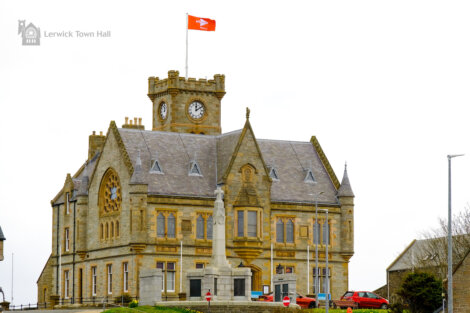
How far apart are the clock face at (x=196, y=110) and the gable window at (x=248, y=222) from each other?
759 inches

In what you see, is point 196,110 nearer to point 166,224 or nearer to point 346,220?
point 346,220

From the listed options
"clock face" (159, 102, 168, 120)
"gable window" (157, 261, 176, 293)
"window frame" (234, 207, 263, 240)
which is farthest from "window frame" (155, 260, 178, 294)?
"clock face" (159, 102, 168, 120)

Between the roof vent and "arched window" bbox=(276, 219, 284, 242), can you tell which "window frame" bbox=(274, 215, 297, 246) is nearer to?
"arched window" bbox=(276, 219, 284, 242)

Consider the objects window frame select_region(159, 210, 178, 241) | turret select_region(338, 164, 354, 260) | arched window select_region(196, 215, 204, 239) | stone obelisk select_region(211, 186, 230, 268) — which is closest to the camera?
stone obelisk select_region(211, 186, 230, 268)

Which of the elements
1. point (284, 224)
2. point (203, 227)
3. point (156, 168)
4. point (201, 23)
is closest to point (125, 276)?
point (203, 227)

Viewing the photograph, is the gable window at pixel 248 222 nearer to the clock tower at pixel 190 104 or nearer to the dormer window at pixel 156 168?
the dormer window at pixel 156 168

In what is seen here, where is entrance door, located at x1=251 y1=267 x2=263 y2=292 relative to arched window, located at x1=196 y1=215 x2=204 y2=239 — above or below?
below

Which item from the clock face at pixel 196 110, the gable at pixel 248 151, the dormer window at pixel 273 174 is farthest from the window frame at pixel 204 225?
the clock face at pixel 196 110

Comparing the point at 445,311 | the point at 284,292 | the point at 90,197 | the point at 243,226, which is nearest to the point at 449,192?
the point at 445,311

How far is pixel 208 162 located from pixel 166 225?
779 cm

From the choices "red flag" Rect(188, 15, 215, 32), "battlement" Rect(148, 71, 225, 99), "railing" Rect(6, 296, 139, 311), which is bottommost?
"railing" Rect(6, 296, 139, 311)

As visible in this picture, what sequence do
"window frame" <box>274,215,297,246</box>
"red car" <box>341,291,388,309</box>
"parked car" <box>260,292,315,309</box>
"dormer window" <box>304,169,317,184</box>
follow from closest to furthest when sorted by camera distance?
"parked car" <box>260,292,315,309</box> → "red car" <box>341,291,388,309</box> → "window frame" <box>274,215,297,246</box> → "dormer window" <box>304,169,317,184</box>

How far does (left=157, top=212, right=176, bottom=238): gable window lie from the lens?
10938cm

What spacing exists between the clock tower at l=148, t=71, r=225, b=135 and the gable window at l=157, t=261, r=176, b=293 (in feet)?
69.0
